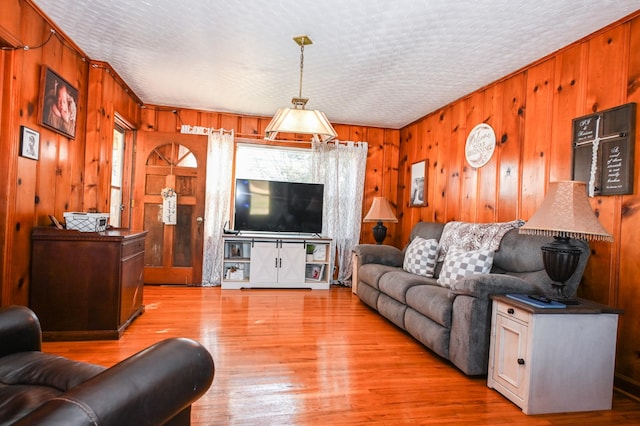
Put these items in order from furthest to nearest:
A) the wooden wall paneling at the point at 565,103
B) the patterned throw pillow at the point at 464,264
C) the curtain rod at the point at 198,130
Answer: the curtain rod at the point at 198,130 < the patterned throw pillow at the point at 464,264 < the wooden wall paneling at the point at 565,103

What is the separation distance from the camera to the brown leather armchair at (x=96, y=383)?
2.28 feet

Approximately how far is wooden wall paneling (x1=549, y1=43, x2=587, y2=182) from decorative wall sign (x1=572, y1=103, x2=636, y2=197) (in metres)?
0.09

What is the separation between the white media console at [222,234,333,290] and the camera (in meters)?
5.02

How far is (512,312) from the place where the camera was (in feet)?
7.27

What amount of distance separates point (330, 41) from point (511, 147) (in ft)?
6.41

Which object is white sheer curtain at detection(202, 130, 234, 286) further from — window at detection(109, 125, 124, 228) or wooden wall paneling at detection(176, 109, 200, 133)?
window at detection(109, 125, 124, 228)

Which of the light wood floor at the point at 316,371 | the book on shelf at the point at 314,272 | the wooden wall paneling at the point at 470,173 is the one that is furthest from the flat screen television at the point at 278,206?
the wooden wall paneling at the point at 470,173

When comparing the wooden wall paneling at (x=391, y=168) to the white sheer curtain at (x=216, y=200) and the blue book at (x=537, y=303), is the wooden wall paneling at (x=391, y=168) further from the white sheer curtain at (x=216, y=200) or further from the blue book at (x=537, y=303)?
the blue book at (x=537, y=303)

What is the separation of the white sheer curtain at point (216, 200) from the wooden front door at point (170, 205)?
0.10 m

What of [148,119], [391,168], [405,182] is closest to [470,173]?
[405,182]

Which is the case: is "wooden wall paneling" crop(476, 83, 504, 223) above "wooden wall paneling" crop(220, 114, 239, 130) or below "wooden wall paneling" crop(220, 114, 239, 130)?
below

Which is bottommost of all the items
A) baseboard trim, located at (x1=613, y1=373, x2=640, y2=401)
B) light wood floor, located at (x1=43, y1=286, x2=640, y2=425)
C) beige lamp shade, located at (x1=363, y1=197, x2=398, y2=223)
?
light wood floor, located at (x1=43, y1=286, x2=640, y2=425)

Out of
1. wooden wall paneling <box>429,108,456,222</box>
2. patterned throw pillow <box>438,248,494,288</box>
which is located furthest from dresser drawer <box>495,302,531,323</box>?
wooden wall paneling <box>429,108,456,222</box>

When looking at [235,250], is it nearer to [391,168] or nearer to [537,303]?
[391,168]
